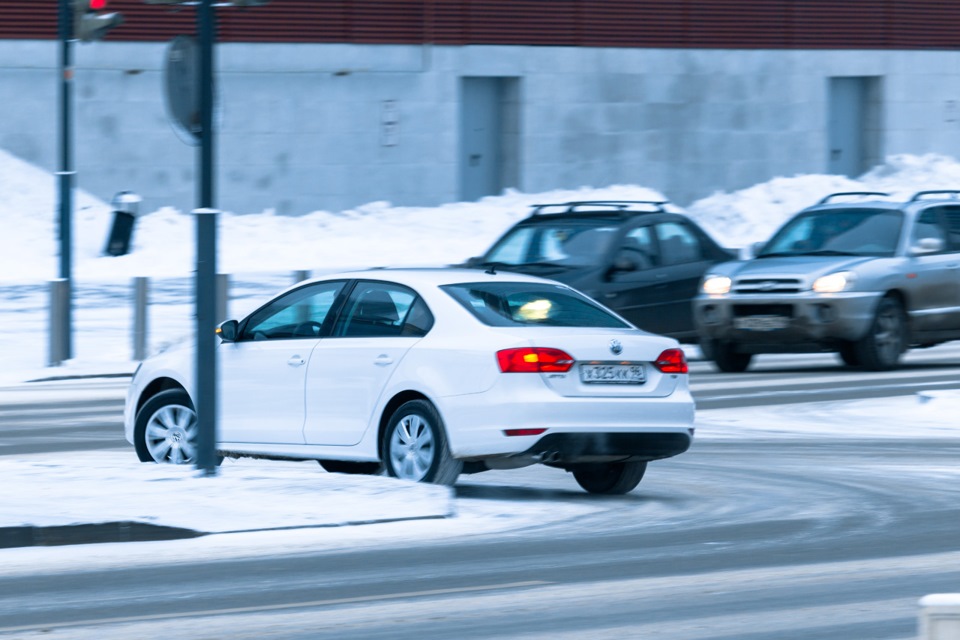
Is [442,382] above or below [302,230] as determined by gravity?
below

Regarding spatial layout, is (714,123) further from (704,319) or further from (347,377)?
(347,377)

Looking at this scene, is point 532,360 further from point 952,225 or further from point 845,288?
point 952,225

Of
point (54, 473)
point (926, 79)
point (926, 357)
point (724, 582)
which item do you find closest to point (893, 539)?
point (724, 582)

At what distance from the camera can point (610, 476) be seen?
40.4 feet

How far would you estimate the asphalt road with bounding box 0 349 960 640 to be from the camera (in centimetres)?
790

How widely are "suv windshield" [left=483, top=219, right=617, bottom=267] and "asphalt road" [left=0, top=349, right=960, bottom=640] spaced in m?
7.68

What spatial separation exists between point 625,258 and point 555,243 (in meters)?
0.75

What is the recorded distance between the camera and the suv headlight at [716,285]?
20672mm

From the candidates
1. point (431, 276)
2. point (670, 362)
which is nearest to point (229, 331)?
point (431, 276)

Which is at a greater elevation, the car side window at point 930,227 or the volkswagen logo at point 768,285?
the car side window at point 930,227

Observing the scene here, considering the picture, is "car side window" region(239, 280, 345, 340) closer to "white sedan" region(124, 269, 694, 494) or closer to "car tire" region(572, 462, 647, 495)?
"white sedan" region(124, 269, 694, 494)

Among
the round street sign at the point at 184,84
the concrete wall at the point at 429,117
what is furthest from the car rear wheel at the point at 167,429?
the concrete wall at the point at 429,117

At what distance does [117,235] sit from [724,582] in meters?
23.0

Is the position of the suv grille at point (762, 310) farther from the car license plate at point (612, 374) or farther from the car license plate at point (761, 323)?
the car license plate at point (612, 374)
